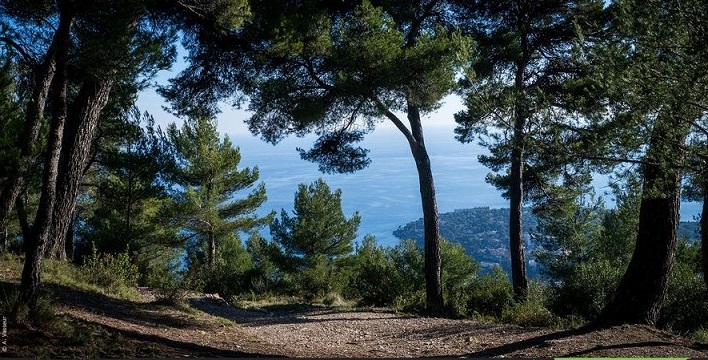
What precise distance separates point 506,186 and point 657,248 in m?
8.58

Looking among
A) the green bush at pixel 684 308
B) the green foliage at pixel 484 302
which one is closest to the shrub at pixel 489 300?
the green foliage at pixel 484 302

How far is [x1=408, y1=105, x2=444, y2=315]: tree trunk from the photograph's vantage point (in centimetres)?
1248

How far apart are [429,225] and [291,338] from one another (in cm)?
505

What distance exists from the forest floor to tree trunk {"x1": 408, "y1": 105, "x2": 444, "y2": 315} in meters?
1.80

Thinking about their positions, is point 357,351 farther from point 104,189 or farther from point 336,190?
point 336,190

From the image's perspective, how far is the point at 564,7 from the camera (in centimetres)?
1249

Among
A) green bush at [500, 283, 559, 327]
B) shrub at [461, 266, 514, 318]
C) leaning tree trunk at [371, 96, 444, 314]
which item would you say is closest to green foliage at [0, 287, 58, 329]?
green bush at [500, 283, 559, 327]

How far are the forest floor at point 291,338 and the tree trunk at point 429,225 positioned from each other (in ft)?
5.90

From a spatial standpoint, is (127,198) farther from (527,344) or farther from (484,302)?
(527,344)

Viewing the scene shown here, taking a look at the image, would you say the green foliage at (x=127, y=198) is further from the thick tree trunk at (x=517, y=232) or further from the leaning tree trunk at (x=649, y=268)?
the leaning tree trunk at (x=649, y=268)

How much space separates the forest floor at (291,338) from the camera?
539cm

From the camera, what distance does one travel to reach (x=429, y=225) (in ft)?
41.2

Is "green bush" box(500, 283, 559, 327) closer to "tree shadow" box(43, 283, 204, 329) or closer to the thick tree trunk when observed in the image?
the thick tree trunk

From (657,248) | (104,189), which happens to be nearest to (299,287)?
(104,189)
